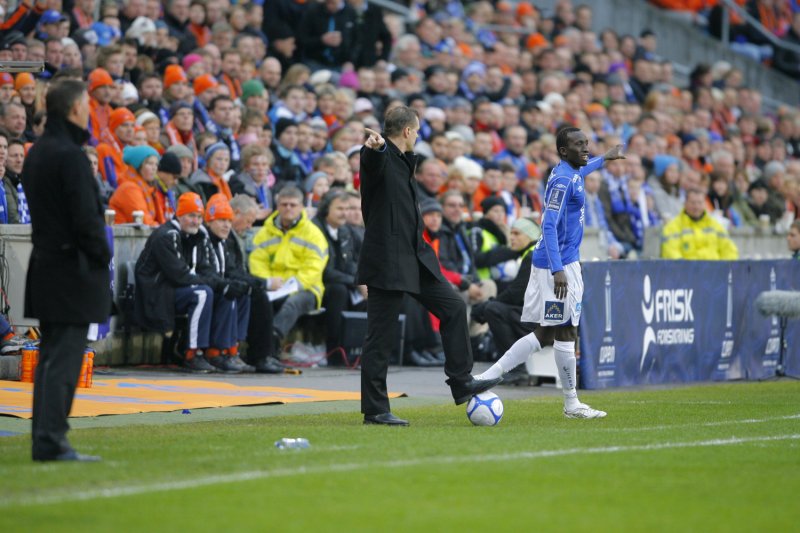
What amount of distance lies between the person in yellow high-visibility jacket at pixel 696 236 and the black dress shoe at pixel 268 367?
6.24 m

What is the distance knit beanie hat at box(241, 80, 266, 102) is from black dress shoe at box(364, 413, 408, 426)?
32.8 ft

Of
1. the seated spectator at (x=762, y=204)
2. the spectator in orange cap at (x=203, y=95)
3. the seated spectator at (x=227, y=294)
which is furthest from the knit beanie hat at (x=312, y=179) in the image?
the seated spectator at (x=762, y=204)

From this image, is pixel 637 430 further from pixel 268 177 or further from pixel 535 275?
pixel 268 177

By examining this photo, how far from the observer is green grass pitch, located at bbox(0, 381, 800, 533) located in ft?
22.3

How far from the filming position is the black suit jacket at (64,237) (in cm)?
855

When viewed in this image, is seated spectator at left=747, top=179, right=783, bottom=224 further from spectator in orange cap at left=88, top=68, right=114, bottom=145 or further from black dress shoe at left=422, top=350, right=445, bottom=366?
spectator in orange cap at left=88, top=68, right=114, bottom=145

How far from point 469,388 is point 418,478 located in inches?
130

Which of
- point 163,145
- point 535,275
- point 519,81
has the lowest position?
point 535,275

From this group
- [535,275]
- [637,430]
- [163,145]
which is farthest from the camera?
[163,145]

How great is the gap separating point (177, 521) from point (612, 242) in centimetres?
1598

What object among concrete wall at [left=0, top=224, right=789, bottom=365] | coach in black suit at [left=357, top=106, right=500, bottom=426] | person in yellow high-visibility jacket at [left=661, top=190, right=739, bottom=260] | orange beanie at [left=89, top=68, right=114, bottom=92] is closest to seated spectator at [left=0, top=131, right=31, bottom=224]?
concrete wall at [left=0, top=224, right=789, bottom=365]

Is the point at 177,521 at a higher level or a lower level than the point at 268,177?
lower

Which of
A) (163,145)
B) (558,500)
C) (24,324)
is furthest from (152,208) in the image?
(558,500)

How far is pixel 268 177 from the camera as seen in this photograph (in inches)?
746
